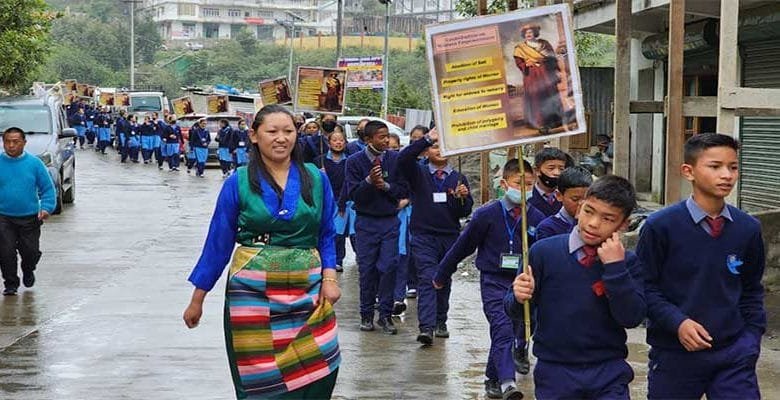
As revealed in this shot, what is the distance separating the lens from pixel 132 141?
136 ft

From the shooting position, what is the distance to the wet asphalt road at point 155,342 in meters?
8.70

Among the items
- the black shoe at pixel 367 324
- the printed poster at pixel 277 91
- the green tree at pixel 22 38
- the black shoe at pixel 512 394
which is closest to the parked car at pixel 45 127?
the green tree at pixel 22 38

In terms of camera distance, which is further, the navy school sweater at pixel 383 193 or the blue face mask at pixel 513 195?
the navy school sweater at pixel 383 193

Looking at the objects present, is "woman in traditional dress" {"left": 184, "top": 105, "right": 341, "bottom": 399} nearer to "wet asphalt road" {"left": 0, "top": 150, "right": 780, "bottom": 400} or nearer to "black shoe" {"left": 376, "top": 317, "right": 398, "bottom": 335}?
"wet asphalt road" {"left": 0, "top": 150, "right": 780, "bottom": 400}

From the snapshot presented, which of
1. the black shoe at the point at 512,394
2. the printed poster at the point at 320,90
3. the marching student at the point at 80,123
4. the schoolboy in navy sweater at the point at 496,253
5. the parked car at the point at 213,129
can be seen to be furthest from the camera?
the marching student at the point at 80,123

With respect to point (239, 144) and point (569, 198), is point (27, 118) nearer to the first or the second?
point (239, 144)

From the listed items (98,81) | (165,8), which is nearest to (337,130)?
(98,81)

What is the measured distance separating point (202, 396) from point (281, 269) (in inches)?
107

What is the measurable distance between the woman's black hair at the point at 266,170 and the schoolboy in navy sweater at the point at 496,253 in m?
2.35

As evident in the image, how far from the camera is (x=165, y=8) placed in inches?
6393

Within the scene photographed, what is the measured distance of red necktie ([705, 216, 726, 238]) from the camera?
5.56 meters

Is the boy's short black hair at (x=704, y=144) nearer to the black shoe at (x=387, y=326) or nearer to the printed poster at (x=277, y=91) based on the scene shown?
the black shoe at (x=387, y=326)

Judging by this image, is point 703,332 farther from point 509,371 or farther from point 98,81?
point 98,81

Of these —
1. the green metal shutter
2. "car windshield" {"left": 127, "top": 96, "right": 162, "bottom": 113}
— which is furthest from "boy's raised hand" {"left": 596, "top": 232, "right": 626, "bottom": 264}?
"car windshield" {"left": 127, "top": 96, "right": 162, "bottom": 113}
